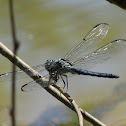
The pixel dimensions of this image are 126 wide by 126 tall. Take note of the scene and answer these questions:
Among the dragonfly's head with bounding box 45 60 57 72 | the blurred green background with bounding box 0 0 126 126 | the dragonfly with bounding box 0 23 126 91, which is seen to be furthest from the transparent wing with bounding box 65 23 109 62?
the blurred green background with bounding box 0 0 126 126

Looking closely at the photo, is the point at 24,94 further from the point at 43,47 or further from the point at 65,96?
the point at 65,96

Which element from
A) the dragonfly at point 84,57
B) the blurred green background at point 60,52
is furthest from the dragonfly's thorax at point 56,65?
the blurred green background at point 60,52

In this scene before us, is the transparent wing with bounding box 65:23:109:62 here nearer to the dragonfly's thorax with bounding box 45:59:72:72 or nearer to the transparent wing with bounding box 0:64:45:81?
the dragonfly's thorax with bounding box 45:59:72:72

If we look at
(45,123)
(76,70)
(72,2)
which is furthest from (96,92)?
(72,2)

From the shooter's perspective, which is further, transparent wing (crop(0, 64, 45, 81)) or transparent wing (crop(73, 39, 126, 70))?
transparent wing (crop(73, 39, 126, 70))

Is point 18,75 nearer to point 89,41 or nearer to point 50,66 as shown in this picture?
point 50,66

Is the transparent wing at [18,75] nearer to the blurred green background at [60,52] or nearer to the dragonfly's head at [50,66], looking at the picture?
the dragonfly's head at [50,66]

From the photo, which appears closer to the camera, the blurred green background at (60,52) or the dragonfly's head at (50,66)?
the dragonfly's head at (50,66)
